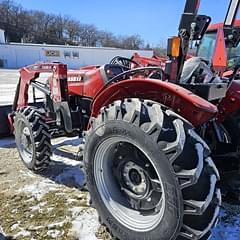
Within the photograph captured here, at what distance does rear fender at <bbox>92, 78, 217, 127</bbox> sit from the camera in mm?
2203

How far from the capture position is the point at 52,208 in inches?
129

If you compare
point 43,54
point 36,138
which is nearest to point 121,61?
point 36,138

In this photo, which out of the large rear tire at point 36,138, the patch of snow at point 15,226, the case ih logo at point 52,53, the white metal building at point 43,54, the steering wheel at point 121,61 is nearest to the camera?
the patch of snow at point 15,226

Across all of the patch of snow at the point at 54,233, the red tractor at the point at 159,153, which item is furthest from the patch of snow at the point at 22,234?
the red tractor at the point at 159,153

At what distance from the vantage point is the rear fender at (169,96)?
220 cm

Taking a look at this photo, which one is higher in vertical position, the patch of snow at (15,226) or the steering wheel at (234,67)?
the steering wheel at (234,67)

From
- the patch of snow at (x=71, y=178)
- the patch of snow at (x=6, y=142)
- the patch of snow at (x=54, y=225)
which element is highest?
the patch of snow at (x=54, y=225)

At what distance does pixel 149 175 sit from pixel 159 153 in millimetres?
442

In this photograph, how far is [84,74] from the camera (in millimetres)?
4078

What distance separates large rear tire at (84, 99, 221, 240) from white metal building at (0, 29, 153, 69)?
38819mm

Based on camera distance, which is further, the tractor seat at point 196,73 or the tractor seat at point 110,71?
the tractor seat at point 110,71

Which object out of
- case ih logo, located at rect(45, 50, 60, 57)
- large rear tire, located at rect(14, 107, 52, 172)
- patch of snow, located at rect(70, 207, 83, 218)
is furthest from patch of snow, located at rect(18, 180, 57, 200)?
case ih logo, located at rect(45, 50, 60, 57)

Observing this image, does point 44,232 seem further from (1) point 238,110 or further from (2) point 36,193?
(1) point 238,110

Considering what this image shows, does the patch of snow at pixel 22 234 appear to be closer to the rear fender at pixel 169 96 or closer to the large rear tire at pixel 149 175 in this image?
the large rear tire at pixel 149 175
